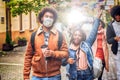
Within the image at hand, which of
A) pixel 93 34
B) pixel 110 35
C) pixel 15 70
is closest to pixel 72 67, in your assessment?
pixel 93 34

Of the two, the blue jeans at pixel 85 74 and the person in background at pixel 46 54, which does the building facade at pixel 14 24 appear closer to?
the blue jeans at pixel 85 74

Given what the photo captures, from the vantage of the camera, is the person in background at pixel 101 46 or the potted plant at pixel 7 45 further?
the potted plant at pixel 7 45

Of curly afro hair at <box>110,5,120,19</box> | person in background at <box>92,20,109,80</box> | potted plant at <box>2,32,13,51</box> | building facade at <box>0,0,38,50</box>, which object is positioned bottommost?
potted plant at <box>2,32,13,51</box>

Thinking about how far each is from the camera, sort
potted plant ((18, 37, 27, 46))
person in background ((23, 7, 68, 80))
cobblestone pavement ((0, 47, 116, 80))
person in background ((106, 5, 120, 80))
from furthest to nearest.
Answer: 1. potted plant ((18, 37, 27, 46))
2. cobblestone pavement ((0, 47, 116, 80))
3. person in background ((106, 5, 120, 80))
4. person in background ((23, 7, 68, 80))

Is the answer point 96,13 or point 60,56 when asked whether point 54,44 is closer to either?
point 60,56

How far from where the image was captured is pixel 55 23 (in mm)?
5656

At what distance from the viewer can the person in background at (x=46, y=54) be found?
544 centimetres

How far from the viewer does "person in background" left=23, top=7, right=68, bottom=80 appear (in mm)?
5438

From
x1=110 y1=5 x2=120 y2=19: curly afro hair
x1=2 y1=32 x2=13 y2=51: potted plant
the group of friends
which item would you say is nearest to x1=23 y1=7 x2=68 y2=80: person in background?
the group of friends

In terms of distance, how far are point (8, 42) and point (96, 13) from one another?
1307 centimetres

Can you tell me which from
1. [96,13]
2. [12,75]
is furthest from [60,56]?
[12,75]

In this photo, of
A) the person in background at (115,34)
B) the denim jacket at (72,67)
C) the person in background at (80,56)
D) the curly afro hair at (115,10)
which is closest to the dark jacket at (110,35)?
the person in background at (115,34)

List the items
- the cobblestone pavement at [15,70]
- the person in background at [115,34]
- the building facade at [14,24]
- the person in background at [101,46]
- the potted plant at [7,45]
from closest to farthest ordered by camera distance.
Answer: the person in background at [101,46], the person in background at [115,34], the cobblestone pavement at [15,70], the potted plant at [7,45], the building facade at [14,24]

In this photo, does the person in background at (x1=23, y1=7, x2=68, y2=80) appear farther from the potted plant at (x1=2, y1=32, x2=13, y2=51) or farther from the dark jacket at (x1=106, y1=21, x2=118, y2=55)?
the potted plant at (x1=2, y1=32, x2=13, y2=51)
